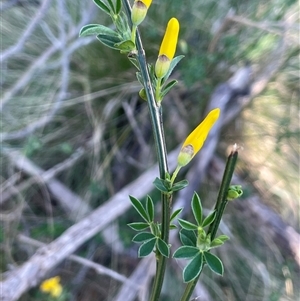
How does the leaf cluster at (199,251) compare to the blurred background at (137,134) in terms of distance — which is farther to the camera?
the blurred background at (137,134)

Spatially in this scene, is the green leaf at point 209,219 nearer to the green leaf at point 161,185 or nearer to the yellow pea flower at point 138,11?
the green leaf at point 161,185

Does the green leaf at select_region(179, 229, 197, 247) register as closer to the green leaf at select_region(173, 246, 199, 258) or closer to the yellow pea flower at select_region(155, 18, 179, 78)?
the green leaf at select_region(173, 246, 199, 258)

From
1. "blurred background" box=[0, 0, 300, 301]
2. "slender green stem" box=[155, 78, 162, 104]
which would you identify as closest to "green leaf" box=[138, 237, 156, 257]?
"slender green stem" box=[155, 78, 162, 104]

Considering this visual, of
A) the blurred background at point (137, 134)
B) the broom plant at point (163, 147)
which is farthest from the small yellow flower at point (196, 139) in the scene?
the blurred background at point (137, 134)

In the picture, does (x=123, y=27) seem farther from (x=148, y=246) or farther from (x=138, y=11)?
(x=148, y=246)

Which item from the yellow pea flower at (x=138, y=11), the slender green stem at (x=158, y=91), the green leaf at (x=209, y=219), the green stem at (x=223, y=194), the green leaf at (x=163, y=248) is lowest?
the green leaf at (x=163, y=248)

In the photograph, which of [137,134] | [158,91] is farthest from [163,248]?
[137,134]

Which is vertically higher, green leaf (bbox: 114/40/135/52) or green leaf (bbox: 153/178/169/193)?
green leaf (bbox: 114/40/135/52)
